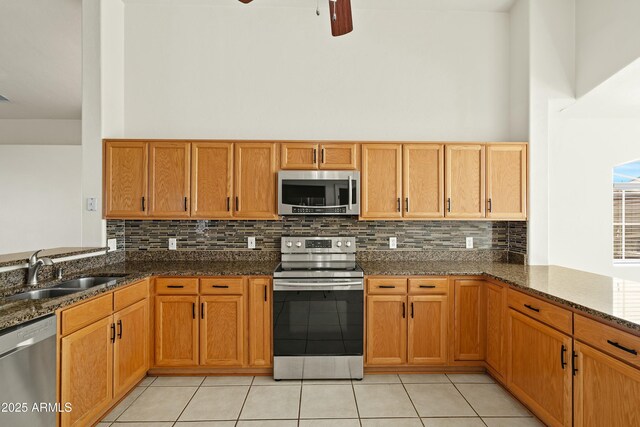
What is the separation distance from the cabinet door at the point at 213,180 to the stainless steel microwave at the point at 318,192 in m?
0.48

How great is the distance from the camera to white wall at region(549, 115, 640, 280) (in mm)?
3916

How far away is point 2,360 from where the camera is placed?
1.49 meters

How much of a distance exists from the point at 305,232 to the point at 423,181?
1.22 m

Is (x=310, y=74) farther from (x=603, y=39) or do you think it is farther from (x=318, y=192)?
(x=603, y=39)

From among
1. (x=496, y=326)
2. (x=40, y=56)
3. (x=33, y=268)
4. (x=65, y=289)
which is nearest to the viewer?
(x=33, y=268)

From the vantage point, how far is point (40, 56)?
12.8 ft

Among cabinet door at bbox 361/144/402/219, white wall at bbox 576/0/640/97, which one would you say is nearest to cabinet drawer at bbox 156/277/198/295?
cabinet door at bbox 361/144/402/219

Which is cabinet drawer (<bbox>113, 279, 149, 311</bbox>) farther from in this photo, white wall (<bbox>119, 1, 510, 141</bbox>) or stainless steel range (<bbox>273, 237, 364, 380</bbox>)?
Result: white wall (<bbox>119, 1, 510, 141</bbox>)

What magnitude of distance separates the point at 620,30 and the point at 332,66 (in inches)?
90.2

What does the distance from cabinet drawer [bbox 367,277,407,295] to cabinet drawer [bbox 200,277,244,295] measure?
3.51 ft

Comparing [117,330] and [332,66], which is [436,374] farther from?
[332,66]

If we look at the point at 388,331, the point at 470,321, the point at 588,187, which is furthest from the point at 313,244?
the point at 588,187

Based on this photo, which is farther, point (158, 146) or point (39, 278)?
point (158, 146)

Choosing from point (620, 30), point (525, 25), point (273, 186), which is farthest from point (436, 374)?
point (525, 25)
